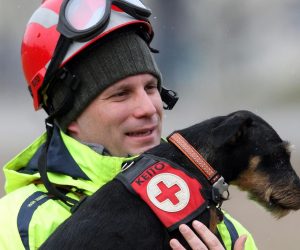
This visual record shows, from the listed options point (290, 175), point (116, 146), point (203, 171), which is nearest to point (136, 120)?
point (116, 146)

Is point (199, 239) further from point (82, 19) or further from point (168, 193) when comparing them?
point (82, 19)

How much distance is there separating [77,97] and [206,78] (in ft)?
27.8

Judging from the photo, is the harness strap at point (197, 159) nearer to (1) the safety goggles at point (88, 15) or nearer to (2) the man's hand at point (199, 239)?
(2) the man's hand at point (199, 239)

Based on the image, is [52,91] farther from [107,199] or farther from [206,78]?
[206,78]

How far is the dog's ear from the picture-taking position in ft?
8.39

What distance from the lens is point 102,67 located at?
2600 mm

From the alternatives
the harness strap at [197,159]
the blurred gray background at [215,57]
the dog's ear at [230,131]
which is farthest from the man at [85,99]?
the blurred gray background at [215,57]

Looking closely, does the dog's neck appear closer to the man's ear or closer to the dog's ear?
the dog's ear

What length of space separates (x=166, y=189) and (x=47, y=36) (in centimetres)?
82

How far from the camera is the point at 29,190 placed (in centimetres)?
246

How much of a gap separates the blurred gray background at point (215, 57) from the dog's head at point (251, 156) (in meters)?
6.70

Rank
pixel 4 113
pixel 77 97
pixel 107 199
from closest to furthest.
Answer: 1. pixel 107 199
2. pixel 77 97
3. pixel 4 113

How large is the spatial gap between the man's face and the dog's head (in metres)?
0.16

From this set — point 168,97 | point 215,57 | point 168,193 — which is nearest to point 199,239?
point 168,193
